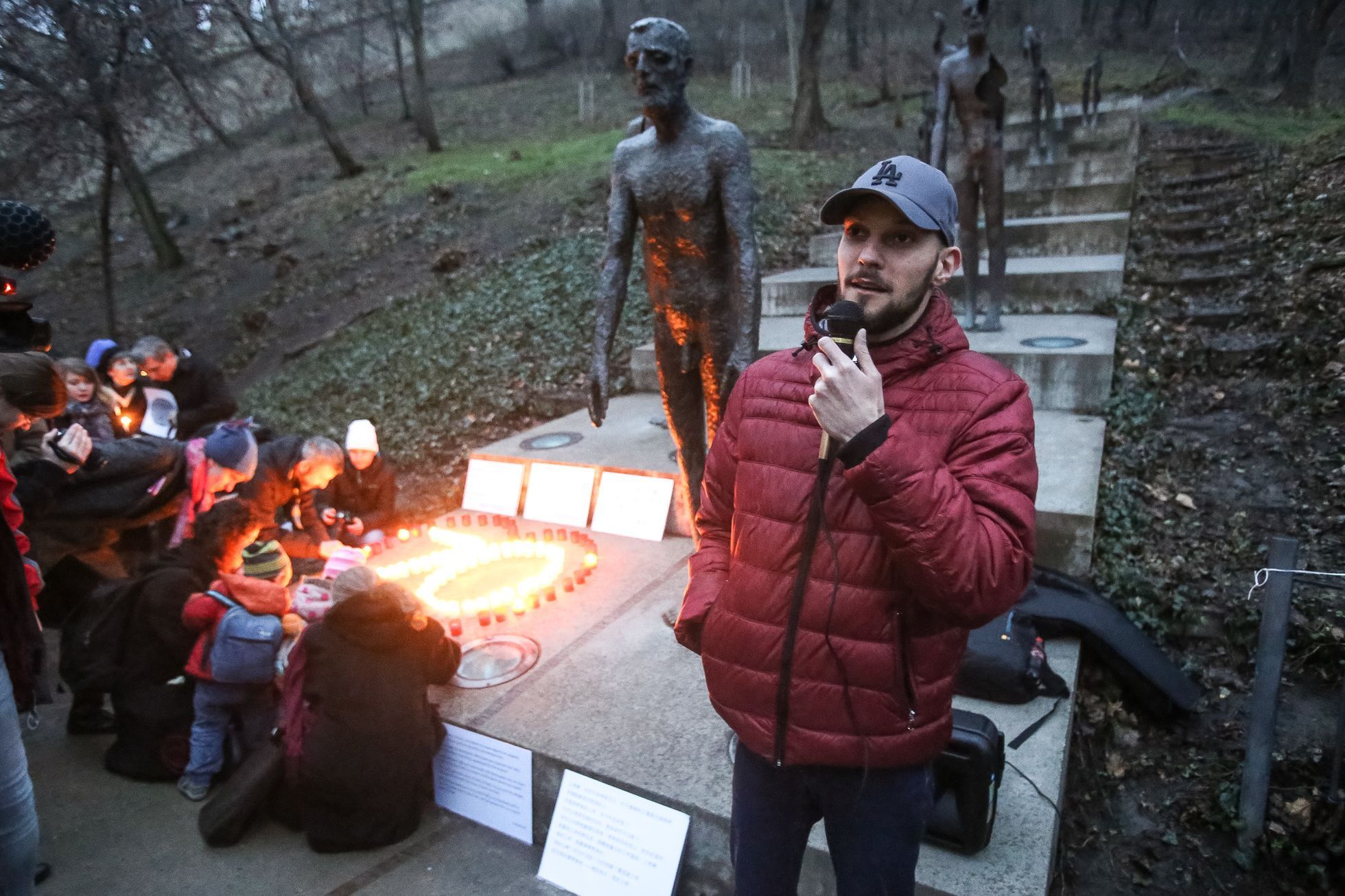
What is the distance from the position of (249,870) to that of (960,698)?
292 centimetres

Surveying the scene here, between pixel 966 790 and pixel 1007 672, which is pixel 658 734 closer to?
pixel 966 790

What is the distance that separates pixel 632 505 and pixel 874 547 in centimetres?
403

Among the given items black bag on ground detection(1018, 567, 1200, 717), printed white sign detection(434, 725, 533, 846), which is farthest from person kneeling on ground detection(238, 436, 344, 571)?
black bag on ground detection(1018, 567, 1200, 717)

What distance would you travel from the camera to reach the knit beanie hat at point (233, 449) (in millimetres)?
4359

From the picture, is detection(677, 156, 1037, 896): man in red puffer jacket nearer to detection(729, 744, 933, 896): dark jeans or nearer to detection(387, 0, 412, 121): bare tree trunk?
detection(729, 744, 933, 896): dark jeans

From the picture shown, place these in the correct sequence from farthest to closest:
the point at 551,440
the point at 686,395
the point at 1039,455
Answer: the point at 551,440 < the point at 1039,455 < the point at 686,395

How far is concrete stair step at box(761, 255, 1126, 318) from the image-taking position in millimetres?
7348

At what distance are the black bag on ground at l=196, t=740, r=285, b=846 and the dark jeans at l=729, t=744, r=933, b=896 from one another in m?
2.39

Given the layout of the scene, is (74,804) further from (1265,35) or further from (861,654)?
(1265,35)

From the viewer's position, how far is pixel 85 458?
4.30m

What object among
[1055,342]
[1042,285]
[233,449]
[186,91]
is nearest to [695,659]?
[233,449]

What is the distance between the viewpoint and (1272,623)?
102 inches

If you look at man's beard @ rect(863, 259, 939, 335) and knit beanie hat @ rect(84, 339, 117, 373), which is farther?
knit beanie hat @ rect(84, 339, 117, 373)

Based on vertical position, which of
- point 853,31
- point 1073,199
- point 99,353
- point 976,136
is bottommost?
point 99,353
